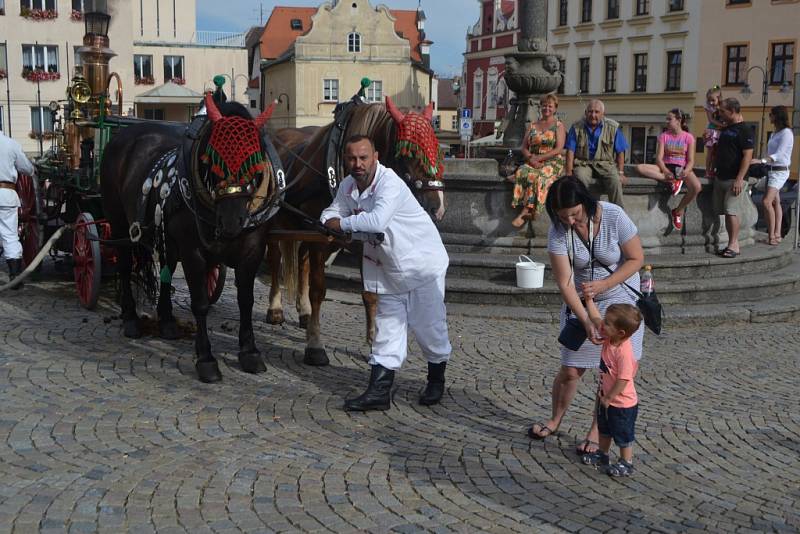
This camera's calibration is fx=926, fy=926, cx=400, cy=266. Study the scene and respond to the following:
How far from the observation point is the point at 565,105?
2176 inches

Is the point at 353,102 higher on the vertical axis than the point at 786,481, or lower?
higher

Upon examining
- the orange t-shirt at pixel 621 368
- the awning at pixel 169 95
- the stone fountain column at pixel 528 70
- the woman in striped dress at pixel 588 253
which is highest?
the awning at pixel 169 95

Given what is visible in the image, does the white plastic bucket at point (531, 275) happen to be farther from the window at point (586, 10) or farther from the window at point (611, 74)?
the window at point (586, 10)

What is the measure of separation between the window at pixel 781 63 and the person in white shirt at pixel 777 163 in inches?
1332

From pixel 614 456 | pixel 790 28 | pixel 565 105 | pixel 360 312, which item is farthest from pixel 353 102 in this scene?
pixel 565 105

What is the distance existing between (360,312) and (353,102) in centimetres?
274

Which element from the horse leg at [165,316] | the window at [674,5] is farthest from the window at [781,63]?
the horse leg at [165,316]

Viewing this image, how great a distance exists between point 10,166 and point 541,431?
7508 millimetres

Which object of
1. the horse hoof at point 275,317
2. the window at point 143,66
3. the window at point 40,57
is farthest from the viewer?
the window at point 143,66

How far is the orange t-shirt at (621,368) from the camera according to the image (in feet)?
16.5

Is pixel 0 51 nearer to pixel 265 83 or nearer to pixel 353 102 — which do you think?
pixel 265 83

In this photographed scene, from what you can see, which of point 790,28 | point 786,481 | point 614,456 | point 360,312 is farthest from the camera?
point 790,28

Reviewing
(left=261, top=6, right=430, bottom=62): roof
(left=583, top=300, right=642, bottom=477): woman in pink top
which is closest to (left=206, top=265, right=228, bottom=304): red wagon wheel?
(left=583, top=300, right=642, bottom=477): woman in pink top

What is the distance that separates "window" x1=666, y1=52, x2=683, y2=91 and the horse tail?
43781mm
